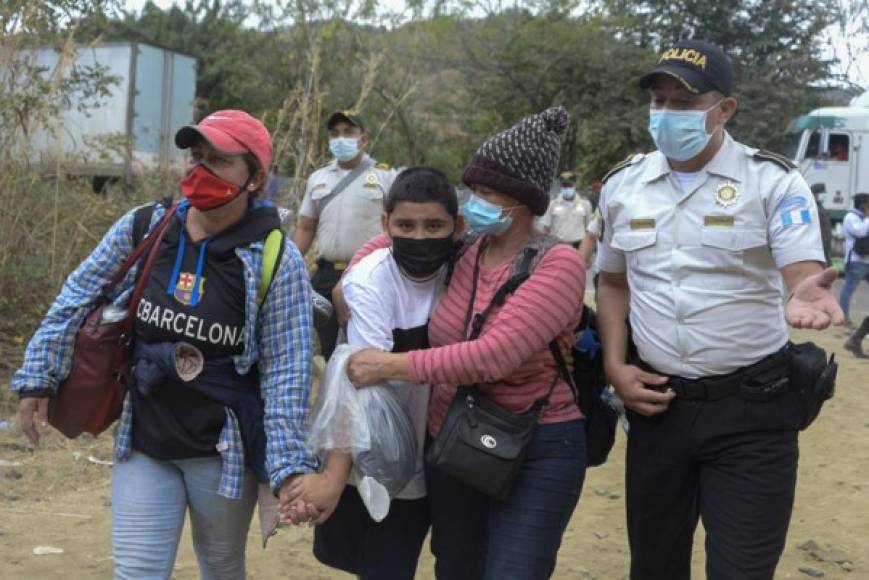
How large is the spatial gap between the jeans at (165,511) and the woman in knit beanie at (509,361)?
1.76 ft

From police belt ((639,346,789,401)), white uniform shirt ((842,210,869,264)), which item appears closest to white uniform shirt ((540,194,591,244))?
white uniform shirt ((842,210,869,264))

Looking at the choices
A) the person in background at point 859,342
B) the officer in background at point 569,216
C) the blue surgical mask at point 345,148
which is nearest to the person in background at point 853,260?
the person in background at point 859,342

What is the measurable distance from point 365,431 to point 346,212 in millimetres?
4202

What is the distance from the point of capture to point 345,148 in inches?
294

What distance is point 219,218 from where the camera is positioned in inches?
129

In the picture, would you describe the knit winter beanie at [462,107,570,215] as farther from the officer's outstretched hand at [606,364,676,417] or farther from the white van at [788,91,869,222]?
the white van at [788,91,869,222]

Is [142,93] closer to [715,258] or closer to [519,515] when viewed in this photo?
[715,258]

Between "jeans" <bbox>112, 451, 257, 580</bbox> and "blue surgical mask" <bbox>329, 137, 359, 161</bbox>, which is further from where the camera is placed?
"blue surgical mask" <bbox>329, 137, 359, 161</bbox>

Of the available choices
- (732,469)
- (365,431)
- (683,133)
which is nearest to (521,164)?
(683,133)

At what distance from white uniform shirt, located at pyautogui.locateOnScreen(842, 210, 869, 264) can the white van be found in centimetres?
1083

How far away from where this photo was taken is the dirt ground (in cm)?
514

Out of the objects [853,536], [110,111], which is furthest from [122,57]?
[853,536]

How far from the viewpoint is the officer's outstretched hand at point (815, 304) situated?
2.97 metres

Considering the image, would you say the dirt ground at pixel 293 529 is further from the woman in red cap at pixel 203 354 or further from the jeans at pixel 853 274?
the jeans at pixel 853 274
